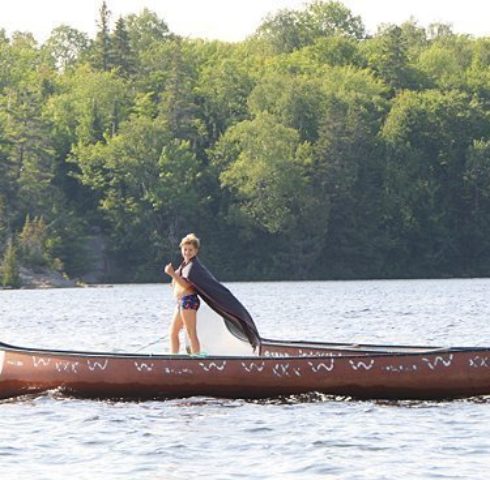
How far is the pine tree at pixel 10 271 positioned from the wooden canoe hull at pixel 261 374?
64.2 metres

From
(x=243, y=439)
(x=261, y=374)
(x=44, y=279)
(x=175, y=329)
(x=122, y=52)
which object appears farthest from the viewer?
(x=122, y=52)

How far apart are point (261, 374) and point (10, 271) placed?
218 feet

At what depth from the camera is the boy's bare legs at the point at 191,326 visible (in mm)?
23781

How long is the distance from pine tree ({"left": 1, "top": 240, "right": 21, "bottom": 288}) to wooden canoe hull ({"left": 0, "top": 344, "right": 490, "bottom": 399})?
6415 cm

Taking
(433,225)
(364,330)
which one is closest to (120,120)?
(433,225)

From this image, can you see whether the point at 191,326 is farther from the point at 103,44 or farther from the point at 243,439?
the point at 103,44

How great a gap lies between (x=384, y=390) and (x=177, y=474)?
17.3 ft

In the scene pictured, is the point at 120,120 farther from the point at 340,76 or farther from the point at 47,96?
the point at 340,76

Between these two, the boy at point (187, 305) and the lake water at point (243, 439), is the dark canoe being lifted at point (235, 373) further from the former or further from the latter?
the lake water at point (243, 439)

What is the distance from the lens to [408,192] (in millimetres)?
109188

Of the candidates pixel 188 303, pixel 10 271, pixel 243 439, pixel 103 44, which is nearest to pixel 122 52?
pixel 103 44

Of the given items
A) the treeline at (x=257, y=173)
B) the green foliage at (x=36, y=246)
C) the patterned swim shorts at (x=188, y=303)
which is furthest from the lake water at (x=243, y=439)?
the treeline at (x=257, y=173)

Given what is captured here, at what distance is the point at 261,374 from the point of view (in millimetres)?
22844

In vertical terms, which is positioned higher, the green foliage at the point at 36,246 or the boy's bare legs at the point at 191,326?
the green foliage at the point at 36,246
